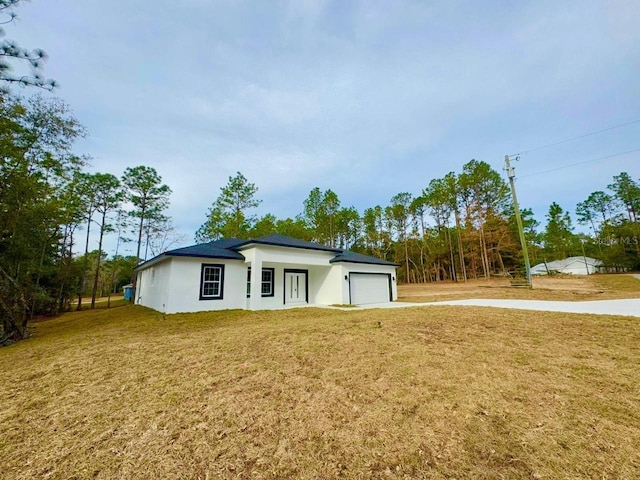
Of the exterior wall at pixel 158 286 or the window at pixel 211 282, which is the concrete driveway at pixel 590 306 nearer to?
Answer: the window at pixel 211 282

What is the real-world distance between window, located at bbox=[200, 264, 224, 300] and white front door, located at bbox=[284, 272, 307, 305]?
143 inches

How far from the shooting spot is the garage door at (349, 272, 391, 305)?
15062mm

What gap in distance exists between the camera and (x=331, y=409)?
3008 mm

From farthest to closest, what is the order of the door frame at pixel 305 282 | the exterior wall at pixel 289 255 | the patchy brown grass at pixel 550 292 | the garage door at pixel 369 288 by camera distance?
the garage door at pixel 369 288
the door frame at pixel 305 282
the patchy brown grass at pixel 550 292
the exterior wall at pixel 289 255

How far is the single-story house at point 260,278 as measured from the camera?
1136 centimetres


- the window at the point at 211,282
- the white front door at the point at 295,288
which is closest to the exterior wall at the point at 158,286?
the window at the point at 211,282

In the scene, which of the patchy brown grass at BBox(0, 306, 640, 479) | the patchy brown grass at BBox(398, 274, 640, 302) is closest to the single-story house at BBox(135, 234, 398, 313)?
the patchy brown grass at BBox(398, 274, 640, 302)

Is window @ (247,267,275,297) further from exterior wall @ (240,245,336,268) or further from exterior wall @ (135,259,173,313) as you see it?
exterior wall @ (135,259,173,313)

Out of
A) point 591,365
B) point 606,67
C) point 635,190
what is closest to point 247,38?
point 591,365

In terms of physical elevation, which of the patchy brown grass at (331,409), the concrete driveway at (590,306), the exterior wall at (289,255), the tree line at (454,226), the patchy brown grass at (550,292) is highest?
the tree line at (454,226)

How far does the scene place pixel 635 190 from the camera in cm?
3641

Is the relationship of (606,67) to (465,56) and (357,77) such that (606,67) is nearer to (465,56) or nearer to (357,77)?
(465,56)

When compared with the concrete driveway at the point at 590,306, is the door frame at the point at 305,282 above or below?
above

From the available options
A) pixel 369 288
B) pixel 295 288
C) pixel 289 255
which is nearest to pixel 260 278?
pixel 289 255
